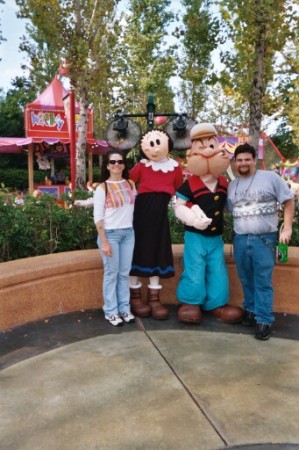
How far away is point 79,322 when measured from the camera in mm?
3799

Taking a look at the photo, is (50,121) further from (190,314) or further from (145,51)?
(190,314)

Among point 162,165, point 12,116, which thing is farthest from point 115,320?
point 12,116

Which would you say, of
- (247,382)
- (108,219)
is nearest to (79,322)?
(108,219)

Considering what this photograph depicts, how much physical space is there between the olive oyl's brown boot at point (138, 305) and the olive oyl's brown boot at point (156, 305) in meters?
0.05

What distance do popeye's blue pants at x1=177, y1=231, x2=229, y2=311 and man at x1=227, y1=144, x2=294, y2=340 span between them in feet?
1.02

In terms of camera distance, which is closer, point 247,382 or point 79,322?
point 247,382

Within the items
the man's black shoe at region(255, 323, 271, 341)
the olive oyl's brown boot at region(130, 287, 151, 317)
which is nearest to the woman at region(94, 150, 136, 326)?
the olive oyl's brown boot at region(130, 287, 151, 317)

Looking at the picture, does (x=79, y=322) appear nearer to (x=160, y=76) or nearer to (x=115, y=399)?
(x=115, y=399)

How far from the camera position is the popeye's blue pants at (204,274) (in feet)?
12.6

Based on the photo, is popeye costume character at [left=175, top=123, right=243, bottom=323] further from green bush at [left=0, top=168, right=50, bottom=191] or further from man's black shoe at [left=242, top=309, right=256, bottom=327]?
green bush at [left=0, top=168, right=50, bottom=191]

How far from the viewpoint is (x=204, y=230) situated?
3.80 m

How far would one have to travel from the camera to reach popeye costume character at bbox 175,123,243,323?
3.73 m

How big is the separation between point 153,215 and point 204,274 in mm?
691

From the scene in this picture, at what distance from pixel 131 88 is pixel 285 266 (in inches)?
655
